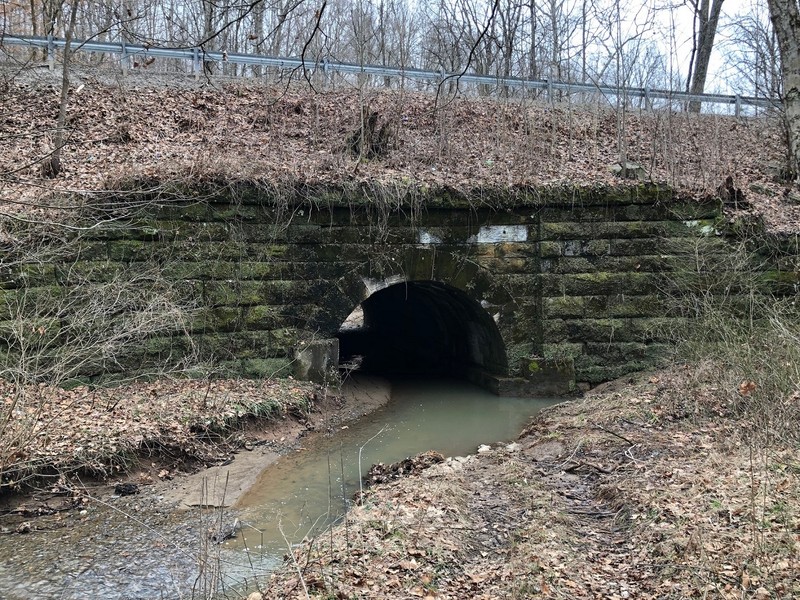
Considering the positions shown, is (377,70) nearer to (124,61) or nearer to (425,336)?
(124,61)

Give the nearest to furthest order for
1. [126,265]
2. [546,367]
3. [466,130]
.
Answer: [126,265], [546,367], [466,130]

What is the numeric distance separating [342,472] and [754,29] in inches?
848

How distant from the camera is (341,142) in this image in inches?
444

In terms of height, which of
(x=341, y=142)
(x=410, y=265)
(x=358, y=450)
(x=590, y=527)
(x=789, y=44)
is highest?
(x=789, y=44)

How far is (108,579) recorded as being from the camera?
431 cm

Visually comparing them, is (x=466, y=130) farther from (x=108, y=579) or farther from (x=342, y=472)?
(x=108, y=579)

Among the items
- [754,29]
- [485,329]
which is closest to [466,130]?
[485,329]

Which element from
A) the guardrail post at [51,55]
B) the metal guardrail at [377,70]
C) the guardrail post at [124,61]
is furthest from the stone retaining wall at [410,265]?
the guardrail post at [124,61]

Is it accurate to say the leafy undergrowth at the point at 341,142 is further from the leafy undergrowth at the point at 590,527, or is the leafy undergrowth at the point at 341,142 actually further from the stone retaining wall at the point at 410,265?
the leafy undergrowth at the point at 590,527

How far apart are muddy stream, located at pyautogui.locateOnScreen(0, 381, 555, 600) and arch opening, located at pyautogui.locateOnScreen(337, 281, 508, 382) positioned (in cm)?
243

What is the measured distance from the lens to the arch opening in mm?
10453

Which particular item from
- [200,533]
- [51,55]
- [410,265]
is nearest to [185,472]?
[200,533]

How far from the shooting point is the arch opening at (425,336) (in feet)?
34.3

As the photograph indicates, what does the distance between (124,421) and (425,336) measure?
7711 mm
